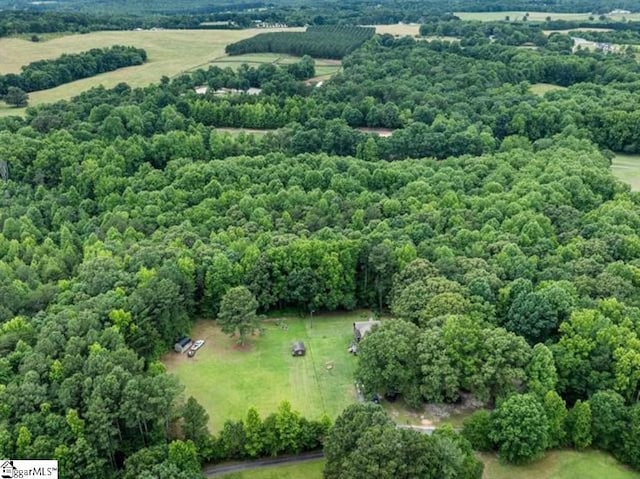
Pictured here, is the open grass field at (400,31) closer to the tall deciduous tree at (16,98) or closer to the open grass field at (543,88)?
the open grass field at (543,88)

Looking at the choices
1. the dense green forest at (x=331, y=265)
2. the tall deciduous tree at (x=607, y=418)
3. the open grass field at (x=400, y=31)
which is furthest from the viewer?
the open grass field at (x=400, y=31)

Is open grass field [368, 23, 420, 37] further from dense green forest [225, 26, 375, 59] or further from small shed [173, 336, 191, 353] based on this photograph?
small shed [173, 336, 191, 353]

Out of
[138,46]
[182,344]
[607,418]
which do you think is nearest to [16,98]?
[138,46]

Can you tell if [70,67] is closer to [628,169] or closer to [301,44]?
[301,44]

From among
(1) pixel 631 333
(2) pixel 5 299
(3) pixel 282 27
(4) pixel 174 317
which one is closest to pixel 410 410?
(1) pixel 631 333

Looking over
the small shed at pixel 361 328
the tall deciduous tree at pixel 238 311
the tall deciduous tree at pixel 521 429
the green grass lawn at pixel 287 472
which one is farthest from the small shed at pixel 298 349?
the tall deciduous tree at pixel 521 429

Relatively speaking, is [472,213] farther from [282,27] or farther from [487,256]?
[282,27]

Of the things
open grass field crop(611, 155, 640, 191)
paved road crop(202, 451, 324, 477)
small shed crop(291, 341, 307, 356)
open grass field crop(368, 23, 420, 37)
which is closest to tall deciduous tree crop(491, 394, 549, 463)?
paved road crop(202, 451, 324, 477)
